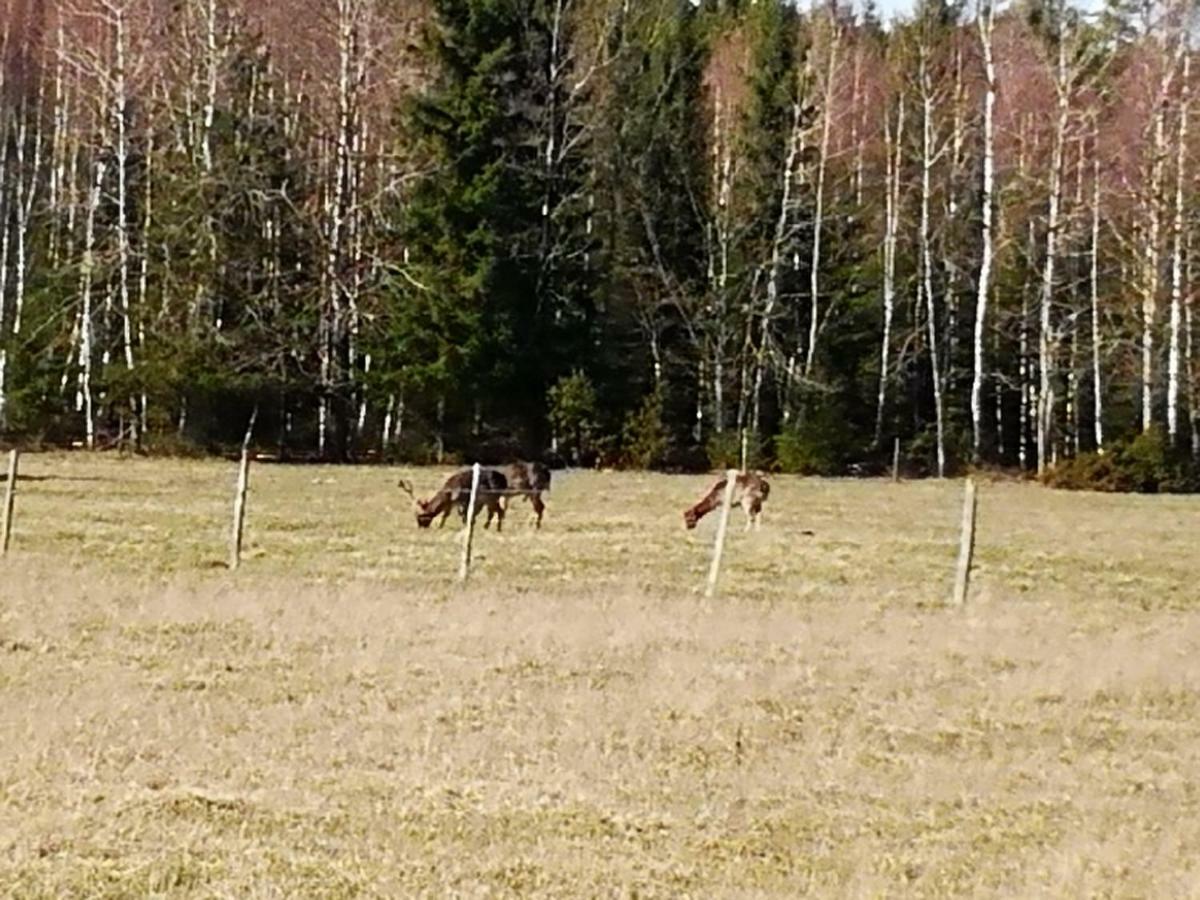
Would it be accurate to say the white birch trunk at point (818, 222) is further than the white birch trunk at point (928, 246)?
Yes

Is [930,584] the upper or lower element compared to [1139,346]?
lower

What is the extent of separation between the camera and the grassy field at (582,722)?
25.6 ft

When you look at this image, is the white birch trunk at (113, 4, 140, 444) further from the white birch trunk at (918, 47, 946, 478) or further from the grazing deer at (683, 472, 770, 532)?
the grazing deer at (683, 472, 770, 532)

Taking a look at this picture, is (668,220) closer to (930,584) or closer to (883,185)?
(883,185)

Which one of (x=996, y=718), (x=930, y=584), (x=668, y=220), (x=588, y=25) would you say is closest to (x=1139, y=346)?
(x=668, y=220)

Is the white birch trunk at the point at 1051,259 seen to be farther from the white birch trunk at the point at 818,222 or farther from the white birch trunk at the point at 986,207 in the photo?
the white birch trunk at the point at 818,222

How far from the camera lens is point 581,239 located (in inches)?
1780

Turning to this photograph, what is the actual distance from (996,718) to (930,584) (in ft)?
25.7

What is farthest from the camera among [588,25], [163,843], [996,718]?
[588,25]

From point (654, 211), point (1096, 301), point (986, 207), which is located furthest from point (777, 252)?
point (1096, 301)

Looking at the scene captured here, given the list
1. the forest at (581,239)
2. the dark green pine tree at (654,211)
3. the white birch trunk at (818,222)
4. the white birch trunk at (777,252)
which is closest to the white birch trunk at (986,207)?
the forest at (581,239)

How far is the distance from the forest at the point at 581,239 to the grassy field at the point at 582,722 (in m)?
20.0

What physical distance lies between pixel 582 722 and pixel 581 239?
3490 centimetres

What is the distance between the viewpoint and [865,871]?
308 inches
